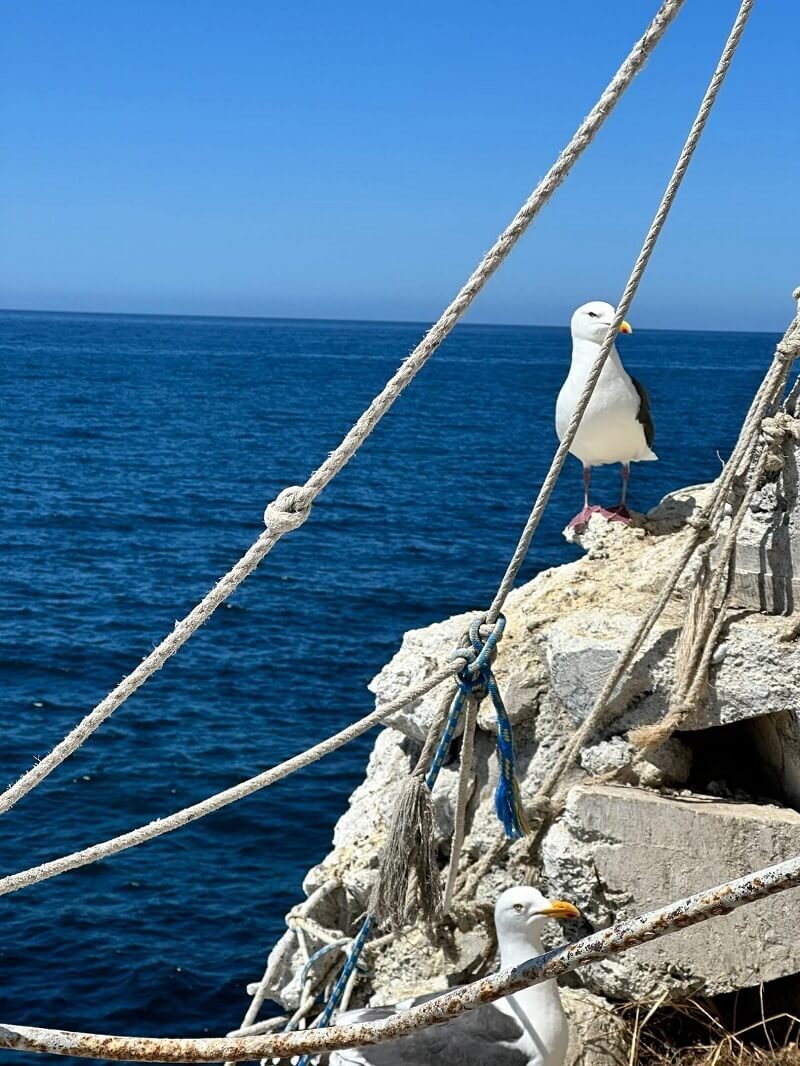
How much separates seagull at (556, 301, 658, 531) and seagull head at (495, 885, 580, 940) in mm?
2690

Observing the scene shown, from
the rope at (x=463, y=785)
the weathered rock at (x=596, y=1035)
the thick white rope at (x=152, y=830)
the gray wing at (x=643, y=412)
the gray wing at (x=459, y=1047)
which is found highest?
the gray wing at (x=643, y=412)

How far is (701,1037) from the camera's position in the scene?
541 cm

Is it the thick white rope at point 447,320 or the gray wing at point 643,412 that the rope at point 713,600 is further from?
the thick white rope at point 447,320

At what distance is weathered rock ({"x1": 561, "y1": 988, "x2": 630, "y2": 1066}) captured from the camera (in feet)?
17.5

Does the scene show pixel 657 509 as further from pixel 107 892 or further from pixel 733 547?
pixel 107 892

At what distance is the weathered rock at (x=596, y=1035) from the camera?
5.34 m

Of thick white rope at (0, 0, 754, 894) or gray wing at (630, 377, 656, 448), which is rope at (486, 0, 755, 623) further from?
gray wing at (630, 377, 656, 448)

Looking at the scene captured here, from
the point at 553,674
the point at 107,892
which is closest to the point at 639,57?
the point at 553,674

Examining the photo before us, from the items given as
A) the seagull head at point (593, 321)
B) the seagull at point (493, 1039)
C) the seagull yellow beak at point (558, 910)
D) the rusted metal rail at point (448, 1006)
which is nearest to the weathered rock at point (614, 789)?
the seagull yellow beak at point (558, 910)

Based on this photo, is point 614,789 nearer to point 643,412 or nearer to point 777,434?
Answer: point 777,434

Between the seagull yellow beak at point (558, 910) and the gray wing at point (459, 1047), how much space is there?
17.3 inches

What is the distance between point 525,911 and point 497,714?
80cm

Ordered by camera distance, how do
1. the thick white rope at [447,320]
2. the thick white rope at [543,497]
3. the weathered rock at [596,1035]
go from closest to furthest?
the thick white rope at [447,320] → the thick white rope at [543,497] → the weathered rock at [596,1035]

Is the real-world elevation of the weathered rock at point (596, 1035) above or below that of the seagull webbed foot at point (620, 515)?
below
